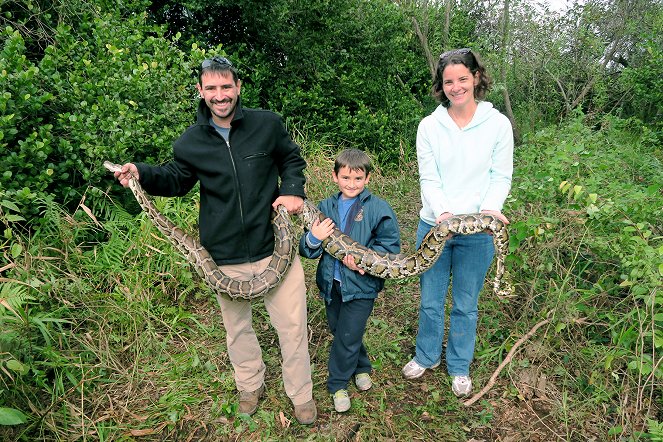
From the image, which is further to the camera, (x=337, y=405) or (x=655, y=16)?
(x=655, y=16)

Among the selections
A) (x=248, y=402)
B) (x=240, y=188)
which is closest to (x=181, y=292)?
(x=248, y=402)

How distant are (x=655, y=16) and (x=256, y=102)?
353 inches

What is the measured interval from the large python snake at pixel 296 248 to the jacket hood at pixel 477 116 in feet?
2.49

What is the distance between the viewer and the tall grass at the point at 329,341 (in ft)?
11.8

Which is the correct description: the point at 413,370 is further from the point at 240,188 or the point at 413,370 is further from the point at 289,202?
the point at 240,188

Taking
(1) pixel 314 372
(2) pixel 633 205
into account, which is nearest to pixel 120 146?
(1) pixel 314 372

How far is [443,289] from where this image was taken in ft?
12.9

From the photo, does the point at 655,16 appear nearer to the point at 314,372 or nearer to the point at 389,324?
the point at 389,324

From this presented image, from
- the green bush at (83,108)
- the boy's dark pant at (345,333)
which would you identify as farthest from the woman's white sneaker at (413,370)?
the green bush at (83,108)

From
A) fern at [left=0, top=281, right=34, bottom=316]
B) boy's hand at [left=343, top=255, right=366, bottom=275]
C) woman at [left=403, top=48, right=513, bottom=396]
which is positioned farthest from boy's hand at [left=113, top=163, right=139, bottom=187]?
woman at [left=403, top=48, right=513, bottom=396]

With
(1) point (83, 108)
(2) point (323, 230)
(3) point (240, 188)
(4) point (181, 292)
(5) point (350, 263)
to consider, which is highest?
(1) point (83, 108)

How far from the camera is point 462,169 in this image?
347cm

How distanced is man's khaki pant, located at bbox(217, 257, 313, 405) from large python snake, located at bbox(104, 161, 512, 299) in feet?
0.33

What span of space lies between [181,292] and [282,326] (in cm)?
215
